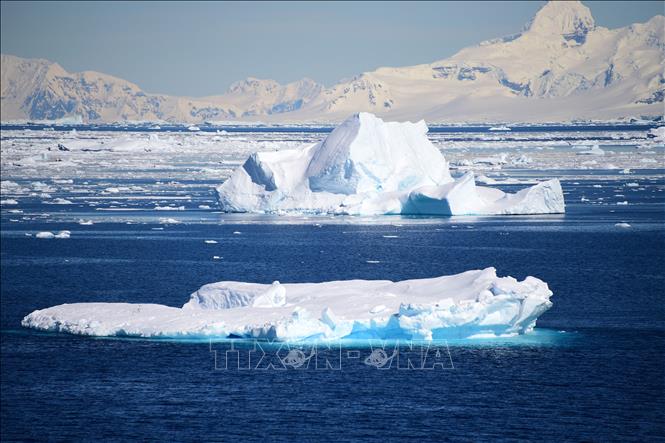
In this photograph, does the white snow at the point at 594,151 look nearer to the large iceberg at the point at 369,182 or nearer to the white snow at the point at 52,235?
the large iceberg at the point at 369,182

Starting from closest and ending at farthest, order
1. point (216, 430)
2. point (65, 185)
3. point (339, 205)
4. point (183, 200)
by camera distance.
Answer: point (216, 430), point (339, 205), point (183, 200), point (65, 185)

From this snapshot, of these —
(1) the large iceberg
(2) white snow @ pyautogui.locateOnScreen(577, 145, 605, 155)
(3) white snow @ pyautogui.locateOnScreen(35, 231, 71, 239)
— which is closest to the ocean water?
(3) white snow @ pyautogui.locateOnScreen(35, 231, 71, 239)

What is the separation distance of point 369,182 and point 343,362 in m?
27.8

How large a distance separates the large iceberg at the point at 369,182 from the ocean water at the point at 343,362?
573cm

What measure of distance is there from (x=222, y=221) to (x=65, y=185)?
24099 millimetres

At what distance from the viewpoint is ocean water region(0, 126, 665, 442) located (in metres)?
21.4

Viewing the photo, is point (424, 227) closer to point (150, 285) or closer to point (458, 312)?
point (150, 285)

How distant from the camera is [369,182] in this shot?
5266 cm

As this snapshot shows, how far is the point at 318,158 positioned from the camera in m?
52.5

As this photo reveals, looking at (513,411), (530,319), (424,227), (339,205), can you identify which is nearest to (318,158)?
(339,205)

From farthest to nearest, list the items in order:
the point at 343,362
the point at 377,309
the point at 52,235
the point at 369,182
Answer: the point at 369,182 → the point at 52,235 → the point at 377,309 → the point at 343,362

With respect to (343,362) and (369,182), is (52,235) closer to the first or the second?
(369,182)

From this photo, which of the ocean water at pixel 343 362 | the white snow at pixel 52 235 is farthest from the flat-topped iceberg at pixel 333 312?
the white snow at pixel 52 235

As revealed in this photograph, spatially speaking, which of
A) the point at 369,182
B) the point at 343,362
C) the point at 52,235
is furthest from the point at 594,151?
the point at 343,362
